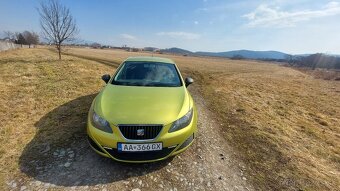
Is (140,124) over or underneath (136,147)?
over

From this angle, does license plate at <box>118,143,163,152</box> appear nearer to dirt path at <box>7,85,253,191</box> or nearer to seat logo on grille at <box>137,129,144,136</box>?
seat logo on grille at <box>137,129,144,136</box>

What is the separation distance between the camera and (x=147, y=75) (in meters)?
4.96

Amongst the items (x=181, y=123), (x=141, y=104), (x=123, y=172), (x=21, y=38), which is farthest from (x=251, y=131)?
(x=21, y=38)

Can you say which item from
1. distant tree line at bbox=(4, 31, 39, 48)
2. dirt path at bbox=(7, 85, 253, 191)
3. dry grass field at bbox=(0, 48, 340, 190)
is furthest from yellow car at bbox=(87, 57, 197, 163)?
distant tree line at bbox=(4, 31, 39, 48)

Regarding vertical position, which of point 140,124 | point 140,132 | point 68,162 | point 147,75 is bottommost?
point 68,162

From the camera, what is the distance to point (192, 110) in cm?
390

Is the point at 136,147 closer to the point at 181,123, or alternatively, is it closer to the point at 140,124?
the point at 140,124

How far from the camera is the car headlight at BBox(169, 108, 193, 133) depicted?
131 inches

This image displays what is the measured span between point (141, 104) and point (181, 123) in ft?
2.57

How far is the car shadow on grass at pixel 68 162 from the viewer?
318 centimetres

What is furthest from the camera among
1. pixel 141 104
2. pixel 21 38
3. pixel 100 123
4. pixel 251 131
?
pixel 21 38

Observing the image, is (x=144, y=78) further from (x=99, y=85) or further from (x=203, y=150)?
(x=99, y=85)

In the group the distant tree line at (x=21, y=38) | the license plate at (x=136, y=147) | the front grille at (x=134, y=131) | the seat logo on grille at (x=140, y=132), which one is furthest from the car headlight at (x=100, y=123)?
the distant tree line at (x=21, y=38)

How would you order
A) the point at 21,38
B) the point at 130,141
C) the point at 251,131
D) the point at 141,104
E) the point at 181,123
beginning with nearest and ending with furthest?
the point at 130,141 → the point at 181,123 → the point at 141,104 → the point at 251,131 → the point at 21,38
